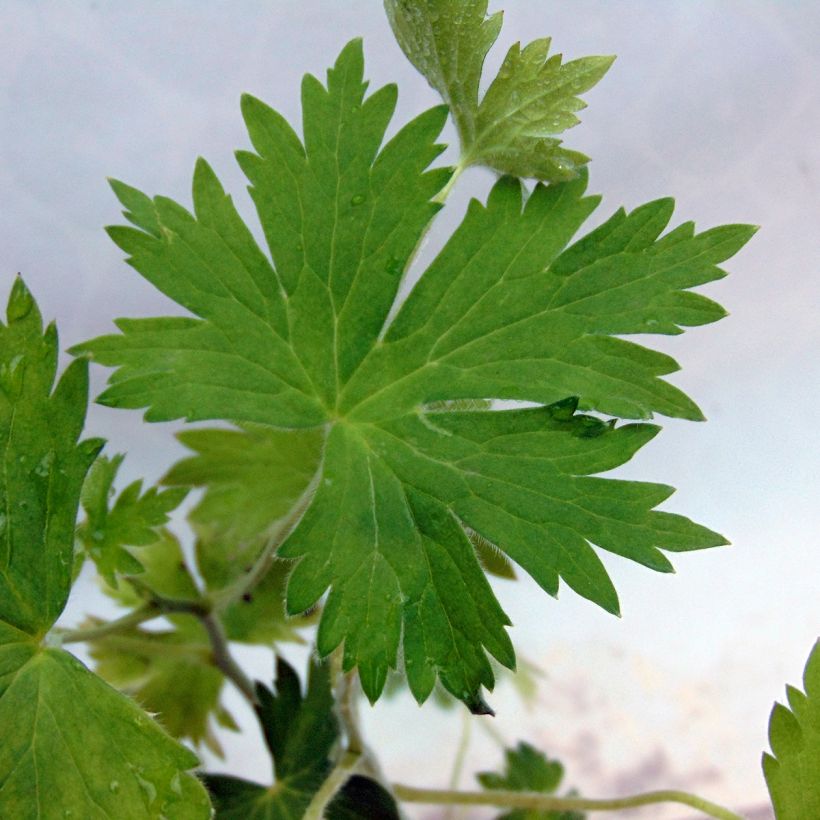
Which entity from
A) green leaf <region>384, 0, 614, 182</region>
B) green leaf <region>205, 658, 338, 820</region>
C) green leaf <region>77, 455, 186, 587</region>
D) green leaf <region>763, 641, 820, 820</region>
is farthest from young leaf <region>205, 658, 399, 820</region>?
green leaf <region>384, 0, 614, 182</region>

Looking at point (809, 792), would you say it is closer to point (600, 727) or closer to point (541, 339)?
point (541, 339)

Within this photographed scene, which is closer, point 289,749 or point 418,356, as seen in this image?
point 418,356

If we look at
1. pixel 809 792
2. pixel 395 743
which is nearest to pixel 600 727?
pixel 395 743

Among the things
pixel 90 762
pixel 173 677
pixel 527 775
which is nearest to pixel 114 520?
pixel 90 762

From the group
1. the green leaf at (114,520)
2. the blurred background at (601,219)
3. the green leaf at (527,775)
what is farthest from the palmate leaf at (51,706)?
the green leaf at (527,775)

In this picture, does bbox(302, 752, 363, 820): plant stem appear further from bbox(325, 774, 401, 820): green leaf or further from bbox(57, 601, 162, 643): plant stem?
bbox(57, 601, 162, 643): plant stem

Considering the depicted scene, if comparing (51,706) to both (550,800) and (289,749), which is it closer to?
(289,749)
